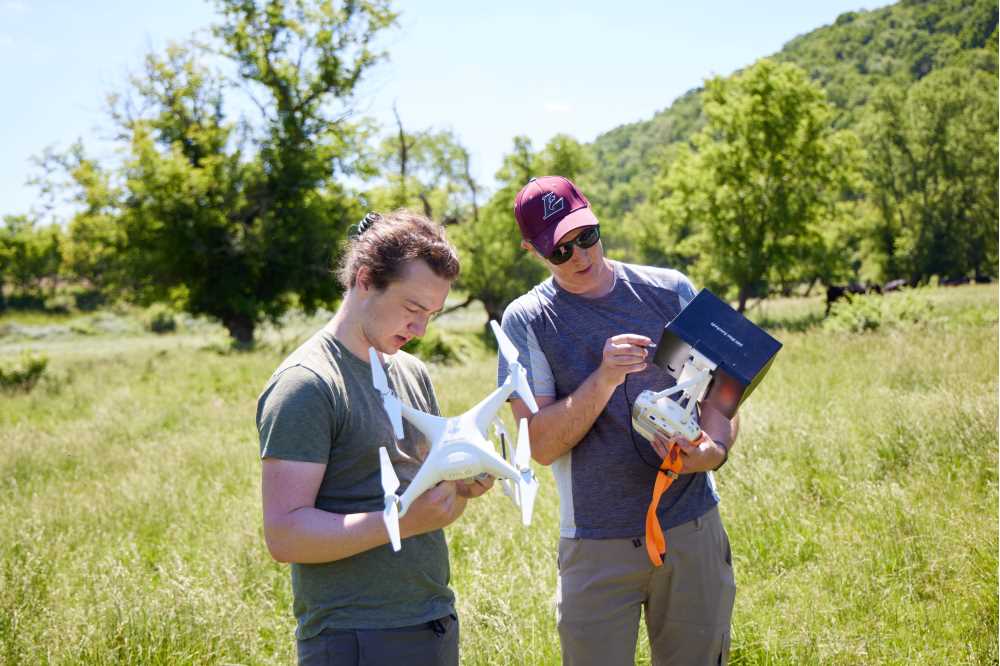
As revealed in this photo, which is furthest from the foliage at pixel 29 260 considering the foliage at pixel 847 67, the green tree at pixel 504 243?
the foliage at pixel 847 67

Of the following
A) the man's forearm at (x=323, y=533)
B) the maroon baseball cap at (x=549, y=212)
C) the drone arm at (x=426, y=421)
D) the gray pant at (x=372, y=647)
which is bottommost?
the gray pant at (x=372, y=647)

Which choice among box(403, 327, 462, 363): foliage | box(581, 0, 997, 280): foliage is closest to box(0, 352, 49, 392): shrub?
box(403, 327, 462, 363): foliage

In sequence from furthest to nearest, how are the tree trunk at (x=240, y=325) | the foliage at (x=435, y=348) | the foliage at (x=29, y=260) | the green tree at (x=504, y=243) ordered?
the foliage at (x=29, y=260)
the green tree at (x=504, y=243)
the tree trunk at (x=240, y=325)
the foliage at (x=435, y=348)

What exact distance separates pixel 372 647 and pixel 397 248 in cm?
96

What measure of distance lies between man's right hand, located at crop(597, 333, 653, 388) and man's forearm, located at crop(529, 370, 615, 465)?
44mm

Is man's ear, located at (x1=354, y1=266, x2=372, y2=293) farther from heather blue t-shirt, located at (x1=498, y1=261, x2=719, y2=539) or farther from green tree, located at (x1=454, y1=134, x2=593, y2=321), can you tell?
green tree, located at (x1=454, y1=134, x2=593, y2=321)

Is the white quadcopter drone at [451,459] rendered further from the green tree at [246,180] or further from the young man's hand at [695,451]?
the green tree at [246,180]

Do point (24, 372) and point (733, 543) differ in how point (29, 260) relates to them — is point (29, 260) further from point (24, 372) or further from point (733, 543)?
point (733, 543)

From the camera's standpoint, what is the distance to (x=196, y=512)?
17.6 feet

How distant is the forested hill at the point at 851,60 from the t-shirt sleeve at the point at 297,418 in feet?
237

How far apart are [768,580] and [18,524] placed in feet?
16.6

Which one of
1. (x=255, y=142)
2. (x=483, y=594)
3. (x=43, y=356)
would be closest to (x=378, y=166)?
(x=255, y=142)

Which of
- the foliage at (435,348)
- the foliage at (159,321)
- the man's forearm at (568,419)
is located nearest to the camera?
the man's forearm at (568,419)

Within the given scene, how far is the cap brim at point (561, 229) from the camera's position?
7.45 ft
